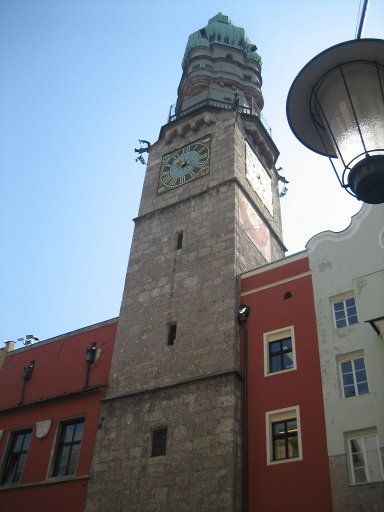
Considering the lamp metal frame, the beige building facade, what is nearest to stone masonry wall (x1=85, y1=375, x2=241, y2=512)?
the beige building facade

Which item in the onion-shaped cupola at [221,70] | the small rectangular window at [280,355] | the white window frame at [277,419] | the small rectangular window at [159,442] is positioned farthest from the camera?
the onion-shaped cupola at [221,70]

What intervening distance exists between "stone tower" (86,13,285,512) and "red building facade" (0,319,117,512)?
820mm

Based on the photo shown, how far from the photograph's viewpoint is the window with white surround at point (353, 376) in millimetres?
13641

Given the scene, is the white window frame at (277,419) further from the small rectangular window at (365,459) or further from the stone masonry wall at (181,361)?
the small rectangular window at (365,459)

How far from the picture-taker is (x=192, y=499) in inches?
544

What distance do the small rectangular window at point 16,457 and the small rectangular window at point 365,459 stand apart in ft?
37.2

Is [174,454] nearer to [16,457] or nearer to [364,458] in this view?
[364,458]

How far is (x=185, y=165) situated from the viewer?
2392cm

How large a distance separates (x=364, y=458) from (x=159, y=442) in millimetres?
5963

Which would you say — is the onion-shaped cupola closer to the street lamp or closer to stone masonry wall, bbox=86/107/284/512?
stone masonry wall, bbox=86/107/284/512

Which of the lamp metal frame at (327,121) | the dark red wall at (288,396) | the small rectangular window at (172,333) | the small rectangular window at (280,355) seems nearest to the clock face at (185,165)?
the dark red wall at (288,396)

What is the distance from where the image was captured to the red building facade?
55.3ft

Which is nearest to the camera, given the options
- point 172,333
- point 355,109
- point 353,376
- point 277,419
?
point 355,109

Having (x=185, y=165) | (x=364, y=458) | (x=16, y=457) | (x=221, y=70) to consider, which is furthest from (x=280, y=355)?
(x=221, y=70)
